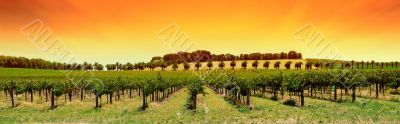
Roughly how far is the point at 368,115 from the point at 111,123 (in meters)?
28.1

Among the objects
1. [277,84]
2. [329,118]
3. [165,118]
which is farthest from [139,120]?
[277,84]

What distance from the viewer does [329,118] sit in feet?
144

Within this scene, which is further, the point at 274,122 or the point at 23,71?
the point at 23,71

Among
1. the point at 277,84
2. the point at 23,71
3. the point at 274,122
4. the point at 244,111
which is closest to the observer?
the point at 274,122

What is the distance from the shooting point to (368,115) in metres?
46.1

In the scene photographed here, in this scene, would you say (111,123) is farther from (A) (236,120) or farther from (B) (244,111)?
(B) (244,111)

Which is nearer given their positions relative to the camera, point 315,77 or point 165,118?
point 165,118

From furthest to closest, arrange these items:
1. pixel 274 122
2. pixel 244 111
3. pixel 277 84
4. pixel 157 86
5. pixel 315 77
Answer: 1. pixel 315 77
2. pixel 277 84
3. pixel 157 86
4. pixel 244 111
5. pixel 274 122

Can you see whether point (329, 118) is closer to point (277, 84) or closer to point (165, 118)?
point (165, 118)

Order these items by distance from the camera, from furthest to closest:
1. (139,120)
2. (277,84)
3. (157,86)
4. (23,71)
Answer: (23,71)
(277,84)
(157,86)
(139,120)

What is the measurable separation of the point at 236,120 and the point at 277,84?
129 ft

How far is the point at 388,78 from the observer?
83.2 metres

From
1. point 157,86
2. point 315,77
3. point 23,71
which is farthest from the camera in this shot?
point 23,71

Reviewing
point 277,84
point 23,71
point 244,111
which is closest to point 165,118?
point 244,111
